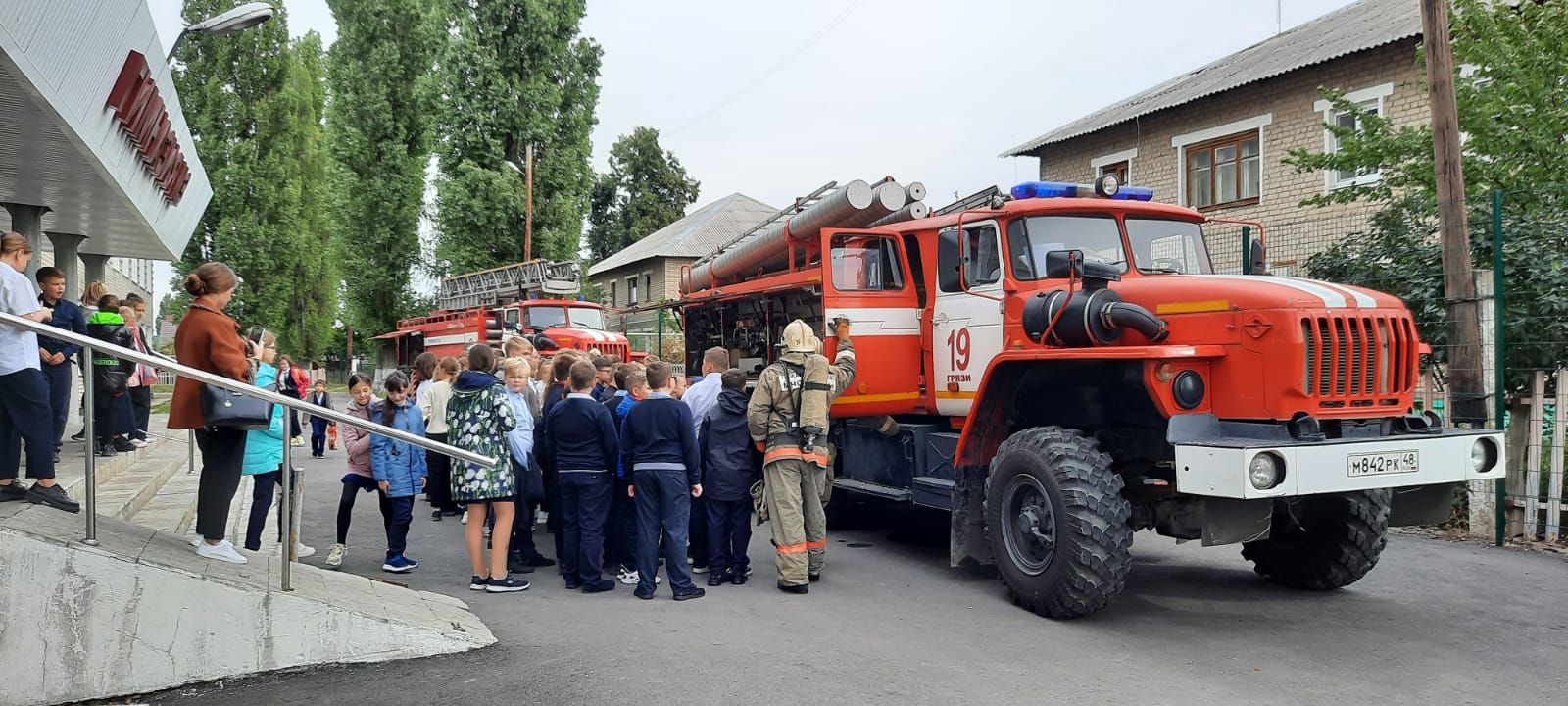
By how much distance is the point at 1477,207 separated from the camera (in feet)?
29.9

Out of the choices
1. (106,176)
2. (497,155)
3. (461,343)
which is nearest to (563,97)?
(497,155)

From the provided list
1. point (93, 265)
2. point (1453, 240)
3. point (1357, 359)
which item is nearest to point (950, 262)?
point (1357, 359)

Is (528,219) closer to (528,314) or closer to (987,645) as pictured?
(528,314)

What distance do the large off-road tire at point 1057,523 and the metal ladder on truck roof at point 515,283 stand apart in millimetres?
16662

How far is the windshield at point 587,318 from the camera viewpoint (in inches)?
861

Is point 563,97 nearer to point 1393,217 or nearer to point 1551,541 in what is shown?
point 1393,217

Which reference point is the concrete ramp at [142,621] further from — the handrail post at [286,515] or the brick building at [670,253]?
the brick building at [670,253]

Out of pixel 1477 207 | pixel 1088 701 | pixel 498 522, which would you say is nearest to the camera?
pixel 1088 701

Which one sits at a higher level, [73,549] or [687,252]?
[687,252]

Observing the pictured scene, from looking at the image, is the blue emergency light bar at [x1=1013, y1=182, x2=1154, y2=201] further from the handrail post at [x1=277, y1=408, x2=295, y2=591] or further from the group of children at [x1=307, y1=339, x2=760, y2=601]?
the handrail post at [x1=277, y1=408, x2=295, y2=591]

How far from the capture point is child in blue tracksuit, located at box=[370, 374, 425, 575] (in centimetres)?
722

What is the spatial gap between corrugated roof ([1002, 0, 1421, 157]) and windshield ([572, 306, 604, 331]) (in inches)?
391

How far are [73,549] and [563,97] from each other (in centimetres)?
2465

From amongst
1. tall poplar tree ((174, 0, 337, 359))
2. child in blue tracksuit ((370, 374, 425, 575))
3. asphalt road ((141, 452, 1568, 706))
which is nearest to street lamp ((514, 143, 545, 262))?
tall poplar tree ((174, 0, 337, 359))
